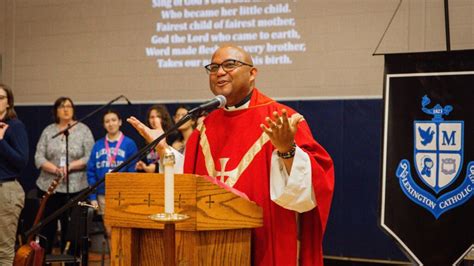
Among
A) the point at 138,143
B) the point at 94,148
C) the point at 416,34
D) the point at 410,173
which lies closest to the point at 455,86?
the point at 410,173

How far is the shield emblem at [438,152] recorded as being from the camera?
174 inches

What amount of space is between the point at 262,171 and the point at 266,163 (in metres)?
0.05

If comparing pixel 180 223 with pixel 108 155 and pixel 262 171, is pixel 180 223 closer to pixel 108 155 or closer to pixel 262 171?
pixel 262 171

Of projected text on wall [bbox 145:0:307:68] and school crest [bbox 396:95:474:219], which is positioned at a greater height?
projected text on wall [bbox 145:0:307:68]

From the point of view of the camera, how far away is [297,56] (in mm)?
7555

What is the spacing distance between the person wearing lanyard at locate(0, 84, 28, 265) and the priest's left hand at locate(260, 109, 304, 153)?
321 cm

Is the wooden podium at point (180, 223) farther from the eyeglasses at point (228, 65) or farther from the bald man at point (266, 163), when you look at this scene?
the eyeglasses at point (228, 65)

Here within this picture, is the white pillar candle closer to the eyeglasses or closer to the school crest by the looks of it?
the eyeglasses

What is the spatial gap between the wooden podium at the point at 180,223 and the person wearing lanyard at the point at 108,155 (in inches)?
182

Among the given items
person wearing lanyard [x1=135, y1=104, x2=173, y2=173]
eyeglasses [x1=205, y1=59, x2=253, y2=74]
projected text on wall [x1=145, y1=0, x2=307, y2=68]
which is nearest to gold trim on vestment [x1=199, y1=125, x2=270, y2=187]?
eyeglasses [x1=205, y1=59, x2=253, y2=74]

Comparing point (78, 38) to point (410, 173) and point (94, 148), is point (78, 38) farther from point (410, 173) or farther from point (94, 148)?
point (410, 173)

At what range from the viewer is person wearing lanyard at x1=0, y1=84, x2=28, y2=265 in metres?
5.30

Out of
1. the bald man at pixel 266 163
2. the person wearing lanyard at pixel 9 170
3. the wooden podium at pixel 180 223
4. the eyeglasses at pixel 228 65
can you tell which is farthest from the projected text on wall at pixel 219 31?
the wooden podium at pixel 180 223

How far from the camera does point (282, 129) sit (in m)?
2.66
